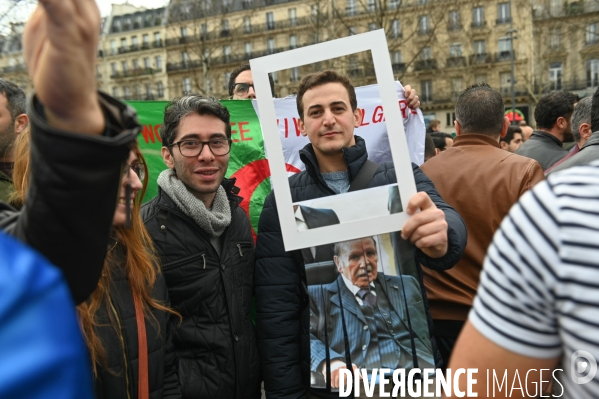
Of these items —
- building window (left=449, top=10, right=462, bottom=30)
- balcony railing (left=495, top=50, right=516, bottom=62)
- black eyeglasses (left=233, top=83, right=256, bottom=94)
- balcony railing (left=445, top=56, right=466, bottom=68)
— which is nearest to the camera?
black eyeglasses (left=233, top=83, right=256, bottom=94)

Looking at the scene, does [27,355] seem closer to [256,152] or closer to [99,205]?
[99,205]

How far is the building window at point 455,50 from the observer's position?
3167 centimetres

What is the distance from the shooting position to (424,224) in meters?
1.69

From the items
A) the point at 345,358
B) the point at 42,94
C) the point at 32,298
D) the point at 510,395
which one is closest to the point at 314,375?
the point at 345,358

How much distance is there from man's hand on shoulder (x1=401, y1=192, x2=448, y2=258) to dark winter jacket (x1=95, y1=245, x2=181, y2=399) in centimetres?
101

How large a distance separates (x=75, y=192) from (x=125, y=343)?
111 cm

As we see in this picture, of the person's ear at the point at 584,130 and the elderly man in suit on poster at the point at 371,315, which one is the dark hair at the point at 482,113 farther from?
the elderly man in suit on poster at the point at 371,315

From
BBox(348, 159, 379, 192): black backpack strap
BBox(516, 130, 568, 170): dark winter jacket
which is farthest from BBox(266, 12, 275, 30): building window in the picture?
BBox(348, 159, 379, 192): black backpack strap

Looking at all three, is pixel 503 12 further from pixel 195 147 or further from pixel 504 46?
pixel 195 147

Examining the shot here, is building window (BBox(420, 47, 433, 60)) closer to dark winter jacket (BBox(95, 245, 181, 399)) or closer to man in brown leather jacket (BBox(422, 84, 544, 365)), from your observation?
man in brown leather jacket (BBox(422, 84, 544, 365))

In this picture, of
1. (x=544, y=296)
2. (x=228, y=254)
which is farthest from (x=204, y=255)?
(x=544, y=296)

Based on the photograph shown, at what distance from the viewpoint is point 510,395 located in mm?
991

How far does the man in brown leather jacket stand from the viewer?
2881 millimetres

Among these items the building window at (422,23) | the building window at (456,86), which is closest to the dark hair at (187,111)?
the building window at (422,23)
